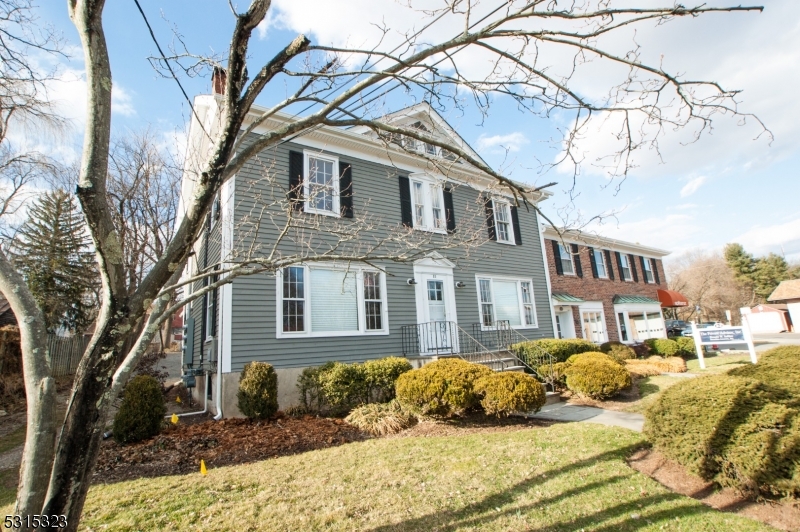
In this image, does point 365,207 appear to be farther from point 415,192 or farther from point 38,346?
point 38,346

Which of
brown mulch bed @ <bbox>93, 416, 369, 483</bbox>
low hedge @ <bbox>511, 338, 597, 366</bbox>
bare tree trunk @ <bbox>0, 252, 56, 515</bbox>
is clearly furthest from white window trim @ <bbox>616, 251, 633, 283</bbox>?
bare tree trunk @ <bbox>0, 252, 56, 515</bbox>

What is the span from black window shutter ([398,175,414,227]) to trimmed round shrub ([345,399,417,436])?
222 inches

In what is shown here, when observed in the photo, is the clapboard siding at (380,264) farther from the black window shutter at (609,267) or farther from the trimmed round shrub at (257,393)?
the black window shutter at (609,267)

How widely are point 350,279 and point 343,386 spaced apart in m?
3.15

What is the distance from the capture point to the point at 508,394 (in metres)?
7.06

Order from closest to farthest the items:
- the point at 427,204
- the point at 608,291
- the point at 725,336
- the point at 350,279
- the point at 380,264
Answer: the point at 350,279
the point at 380,264
the point at 427,204
the point at 725,336
the point at 608,291

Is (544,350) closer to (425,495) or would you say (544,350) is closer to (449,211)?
(449,211)

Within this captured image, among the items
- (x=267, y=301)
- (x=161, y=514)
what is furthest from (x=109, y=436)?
(x=161, y=514)

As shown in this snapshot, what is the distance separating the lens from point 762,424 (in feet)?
13.5

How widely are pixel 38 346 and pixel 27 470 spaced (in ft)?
2.25

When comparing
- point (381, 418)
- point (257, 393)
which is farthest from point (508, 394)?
point (257, 393)

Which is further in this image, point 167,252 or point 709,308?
point 709,308

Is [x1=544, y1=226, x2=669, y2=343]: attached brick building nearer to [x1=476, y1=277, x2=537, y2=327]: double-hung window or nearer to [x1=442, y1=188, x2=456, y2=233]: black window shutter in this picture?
[x1=476, y1=277, x2=537, y2=327]: double-hung window

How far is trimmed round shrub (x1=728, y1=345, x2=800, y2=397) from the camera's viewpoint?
5359 mm
